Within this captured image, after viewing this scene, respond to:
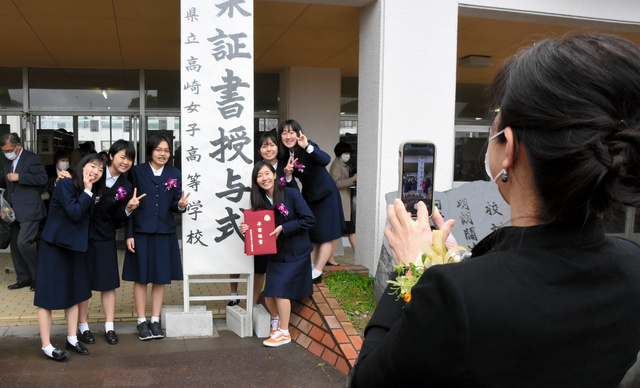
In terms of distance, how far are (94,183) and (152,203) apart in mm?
561

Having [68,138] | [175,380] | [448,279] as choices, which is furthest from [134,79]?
[448,279]

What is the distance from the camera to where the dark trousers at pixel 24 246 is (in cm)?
633

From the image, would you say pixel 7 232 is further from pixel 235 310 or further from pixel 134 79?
pixel 134 79

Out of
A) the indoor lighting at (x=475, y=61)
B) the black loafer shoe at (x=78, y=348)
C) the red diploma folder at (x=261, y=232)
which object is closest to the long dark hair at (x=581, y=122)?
the red diploma folder at (x=261, y=232)

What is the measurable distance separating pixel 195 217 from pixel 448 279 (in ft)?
14.4

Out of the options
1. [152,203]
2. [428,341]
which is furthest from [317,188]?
[428,341]

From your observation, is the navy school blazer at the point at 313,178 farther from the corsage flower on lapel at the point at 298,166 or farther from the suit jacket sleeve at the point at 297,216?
the suit jacket sleeve at the point at 297,216

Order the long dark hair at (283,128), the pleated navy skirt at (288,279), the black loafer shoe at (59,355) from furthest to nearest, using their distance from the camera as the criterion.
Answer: the long dark hair at (283,128) < the pleated navy skirt at (288,279) < the black loafer shoe at (59,355)

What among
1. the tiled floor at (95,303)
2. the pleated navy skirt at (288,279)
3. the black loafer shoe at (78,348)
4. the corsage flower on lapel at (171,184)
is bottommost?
the black loafer shoe at (78,348)

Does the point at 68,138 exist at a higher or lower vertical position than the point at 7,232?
higher

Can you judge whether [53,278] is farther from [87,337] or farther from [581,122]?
[581,122]

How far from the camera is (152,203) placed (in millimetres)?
5016

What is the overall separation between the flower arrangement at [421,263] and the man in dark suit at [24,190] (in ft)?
20.4

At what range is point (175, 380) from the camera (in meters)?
4.23
